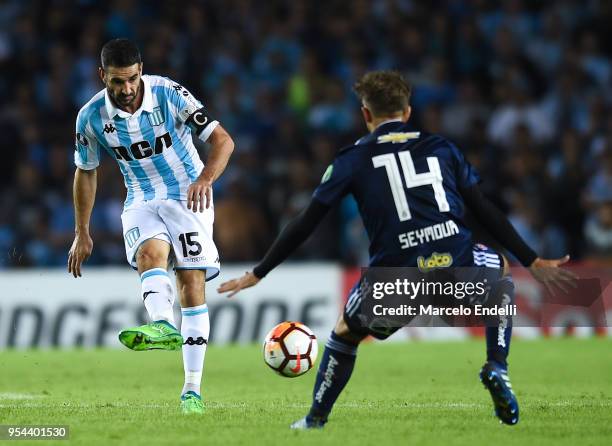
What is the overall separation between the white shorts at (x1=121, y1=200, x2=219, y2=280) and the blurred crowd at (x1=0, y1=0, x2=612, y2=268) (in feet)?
22.8

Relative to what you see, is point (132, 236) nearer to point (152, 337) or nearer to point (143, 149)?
point (143, 149)

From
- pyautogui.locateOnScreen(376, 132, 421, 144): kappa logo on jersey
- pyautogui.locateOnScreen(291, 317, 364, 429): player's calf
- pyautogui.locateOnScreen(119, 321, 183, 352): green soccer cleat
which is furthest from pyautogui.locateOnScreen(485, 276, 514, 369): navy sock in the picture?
pyautogui.locateOnScreen(119, 321, 183, 352): green soccer cleat

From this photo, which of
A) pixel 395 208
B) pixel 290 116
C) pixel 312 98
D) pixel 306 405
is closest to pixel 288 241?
pixel 395 208

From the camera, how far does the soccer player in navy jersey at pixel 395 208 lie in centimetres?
589

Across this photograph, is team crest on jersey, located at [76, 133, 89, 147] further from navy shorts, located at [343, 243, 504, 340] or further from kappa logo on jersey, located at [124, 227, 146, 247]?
navy shorts, located at [343, 243, 504, 340]

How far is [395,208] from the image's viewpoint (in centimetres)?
596

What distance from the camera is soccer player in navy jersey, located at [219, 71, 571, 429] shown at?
589 cm

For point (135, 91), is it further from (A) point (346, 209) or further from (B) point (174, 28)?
(B) point (174, 28)

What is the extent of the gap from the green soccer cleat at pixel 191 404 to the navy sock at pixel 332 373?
1156 mm

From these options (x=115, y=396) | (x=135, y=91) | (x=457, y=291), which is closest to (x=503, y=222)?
(x=457, y=291)

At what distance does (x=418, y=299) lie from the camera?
244 inches

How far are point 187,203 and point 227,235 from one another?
25.4 feet

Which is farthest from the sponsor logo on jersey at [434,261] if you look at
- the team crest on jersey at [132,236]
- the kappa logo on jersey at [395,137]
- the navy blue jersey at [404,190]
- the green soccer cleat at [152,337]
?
the team crest on jersey at [132,236]
